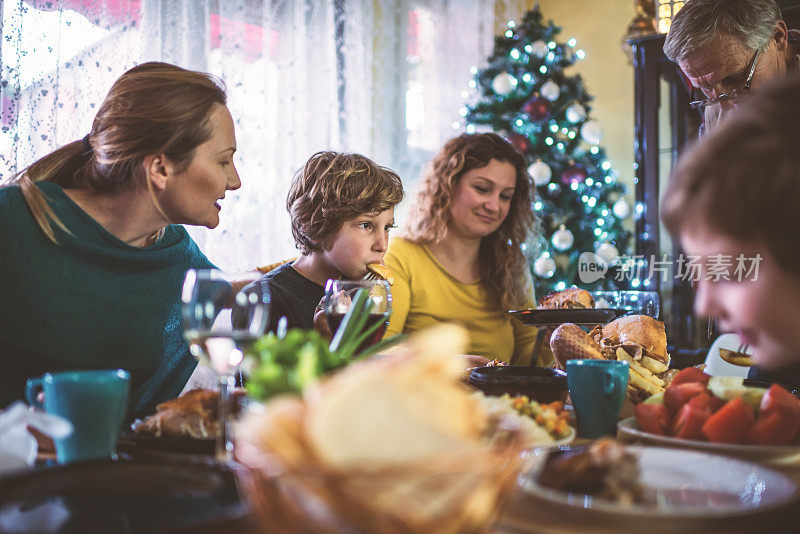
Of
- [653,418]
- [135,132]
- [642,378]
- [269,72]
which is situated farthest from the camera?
[269,72]

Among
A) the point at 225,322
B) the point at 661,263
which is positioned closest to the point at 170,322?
the point at 225,322

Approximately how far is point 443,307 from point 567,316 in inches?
40.8

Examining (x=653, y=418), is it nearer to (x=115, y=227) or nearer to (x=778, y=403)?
(x=778, y=403)

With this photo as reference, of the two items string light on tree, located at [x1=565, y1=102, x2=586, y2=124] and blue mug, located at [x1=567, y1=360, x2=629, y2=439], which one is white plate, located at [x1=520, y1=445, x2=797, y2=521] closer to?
blue mug, located at [x1=567, y1=360, x2=629, y2=439]

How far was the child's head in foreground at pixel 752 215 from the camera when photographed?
2.07 ft

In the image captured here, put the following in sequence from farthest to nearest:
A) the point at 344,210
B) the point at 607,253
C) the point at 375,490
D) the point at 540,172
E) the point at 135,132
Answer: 1. the point at 607,253
2. the point at 540,172
3. the point at 344,210
4. the point at 135,132
5. the point at 375,490

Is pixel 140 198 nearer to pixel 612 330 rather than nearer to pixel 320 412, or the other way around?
pixel 612 330

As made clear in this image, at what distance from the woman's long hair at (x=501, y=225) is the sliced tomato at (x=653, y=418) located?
61.1 inches

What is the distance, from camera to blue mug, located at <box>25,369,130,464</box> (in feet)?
2.47

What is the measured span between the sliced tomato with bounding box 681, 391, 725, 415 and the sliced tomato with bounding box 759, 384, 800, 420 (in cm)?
6

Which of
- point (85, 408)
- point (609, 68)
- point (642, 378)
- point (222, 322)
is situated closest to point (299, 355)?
point (222, 322)

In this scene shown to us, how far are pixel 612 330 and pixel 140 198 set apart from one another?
44.9 inches

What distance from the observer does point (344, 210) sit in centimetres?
186

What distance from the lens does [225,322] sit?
787 millimetres
